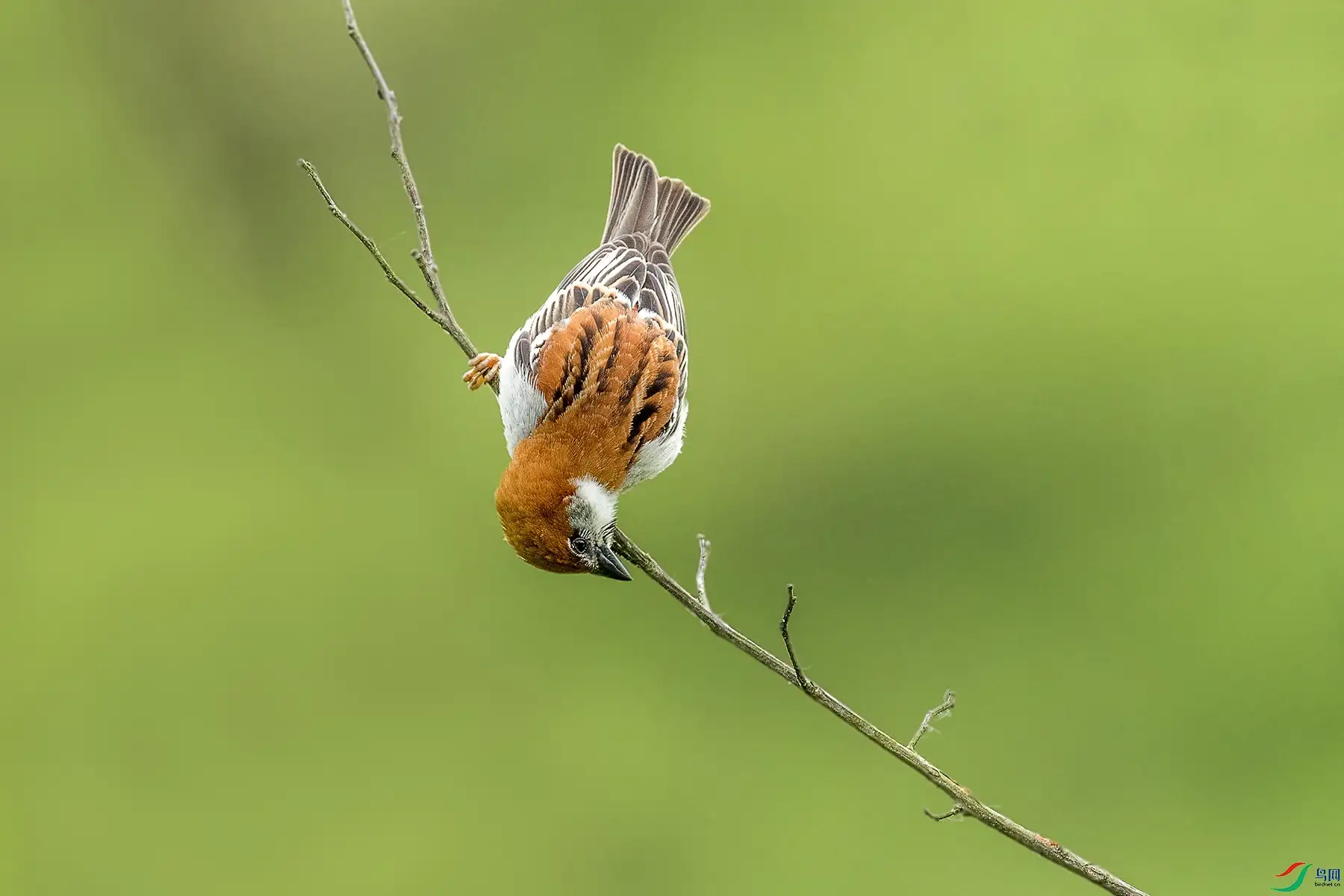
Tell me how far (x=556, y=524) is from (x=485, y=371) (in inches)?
24.0

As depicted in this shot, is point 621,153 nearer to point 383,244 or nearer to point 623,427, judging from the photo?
point 623,427

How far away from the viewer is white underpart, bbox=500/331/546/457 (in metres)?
2.10

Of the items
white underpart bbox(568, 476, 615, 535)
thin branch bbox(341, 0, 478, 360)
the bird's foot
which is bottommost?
white underpart bbox(568, 476, 615, 535)

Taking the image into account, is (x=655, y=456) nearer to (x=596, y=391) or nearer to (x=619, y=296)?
(x=596, y=391)

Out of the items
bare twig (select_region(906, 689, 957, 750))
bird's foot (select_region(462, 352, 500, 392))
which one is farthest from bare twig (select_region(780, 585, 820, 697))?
bird's foot (select_region(462, 352, 500, 392))

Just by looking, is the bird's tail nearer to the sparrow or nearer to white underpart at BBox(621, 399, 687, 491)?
the sparrow

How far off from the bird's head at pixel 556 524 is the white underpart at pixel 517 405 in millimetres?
186

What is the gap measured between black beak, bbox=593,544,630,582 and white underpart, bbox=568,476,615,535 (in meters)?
0.03

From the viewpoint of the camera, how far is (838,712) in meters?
1.40

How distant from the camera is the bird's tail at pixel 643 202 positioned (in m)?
2.69

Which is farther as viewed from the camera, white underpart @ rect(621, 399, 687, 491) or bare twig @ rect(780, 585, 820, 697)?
white underpart @ rect(621, 399, 687, 491)

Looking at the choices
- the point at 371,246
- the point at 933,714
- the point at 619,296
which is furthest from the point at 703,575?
the point at 619,296

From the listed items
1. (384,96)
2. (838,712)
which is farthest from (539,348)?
(838,712)

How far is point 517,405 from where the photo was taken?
84.2 inches
